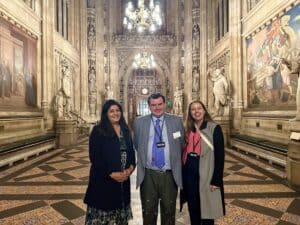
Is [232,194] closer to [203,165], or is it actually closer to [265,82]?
[203,165]

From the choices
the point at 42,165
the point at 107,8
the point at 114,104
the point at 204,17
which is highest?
the point at 107,8

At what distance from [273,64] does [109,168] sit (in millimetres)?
8192

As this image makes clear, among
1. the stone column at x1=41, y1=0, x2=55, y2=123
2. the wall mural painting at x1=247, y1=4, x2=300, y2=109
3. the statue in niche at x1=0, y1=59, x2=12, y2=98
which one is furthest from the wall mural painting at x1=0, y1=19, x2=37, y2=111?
the wall mural painting at x1=247, y1=4, x2=300, y2=109

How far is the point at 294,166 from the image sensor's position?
15.7 ft

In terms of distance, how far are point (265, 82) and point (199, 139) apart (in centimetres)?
800

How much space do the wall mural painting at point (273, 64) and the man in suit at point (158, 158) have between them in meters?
5.48

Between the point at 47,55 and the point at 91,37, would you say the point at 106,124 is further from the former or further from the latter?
the point at 91,37

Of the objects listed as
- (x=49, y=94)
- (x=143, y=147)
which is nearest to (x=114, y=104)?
(x=143, y=147)

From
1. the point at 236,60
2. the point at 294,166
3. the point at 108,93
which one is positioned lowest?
the point at 294,166

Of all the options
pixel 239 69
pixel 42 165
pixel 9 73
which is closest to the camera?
pixel 42 165

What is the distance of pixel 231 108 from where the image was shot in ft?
39.8

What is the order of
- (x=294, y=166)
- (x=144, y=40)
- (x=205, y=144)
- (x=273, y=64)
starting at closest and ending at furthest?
(x=205, y=144)
(x=294, y=166)
(x=273, y=64)
(x=144, y=40)

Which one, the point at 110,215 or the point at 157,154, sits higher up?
the point at 157,154

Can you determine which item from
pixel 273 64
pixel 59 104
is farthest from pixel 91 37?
pixel 273 64
